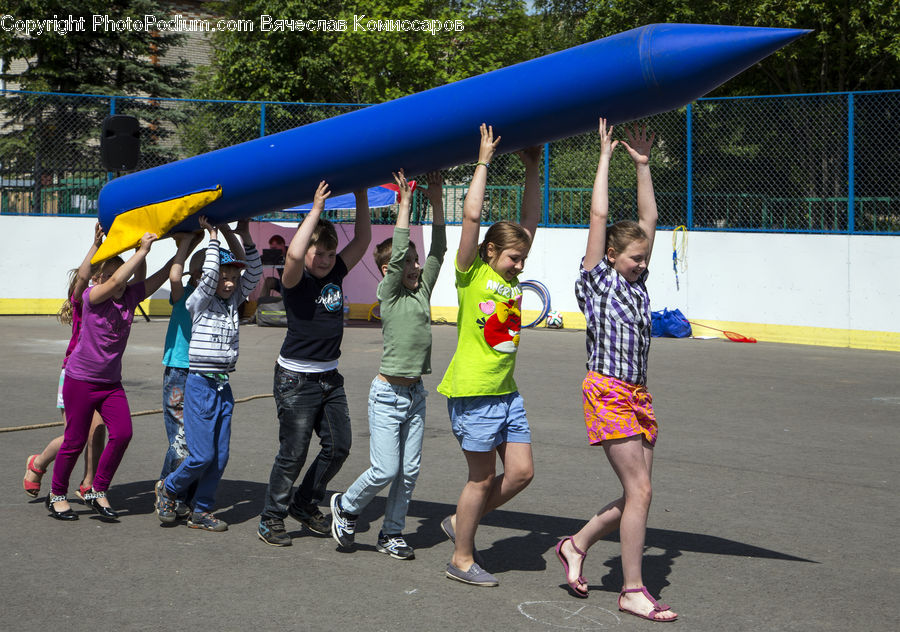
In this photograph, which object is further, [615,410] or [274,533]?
[274,533]

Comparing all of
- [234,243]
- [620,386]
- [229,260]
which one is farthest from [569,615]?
[234,243]

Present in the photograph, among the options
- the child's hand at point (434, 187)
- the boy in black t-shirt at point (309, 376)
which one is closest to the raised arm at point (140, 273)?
the boy in black t-shirt at point (309, 376)

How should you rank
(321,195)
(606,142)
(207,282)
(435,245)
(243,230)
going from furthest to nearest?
1. (243,230)
2. (207,282)
3. (321,195)
4. (435,245)
5. (606,142)

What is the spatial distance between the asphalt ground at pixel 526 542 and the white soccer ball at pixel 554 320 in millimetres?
6970

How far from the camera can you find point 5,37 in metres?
31.1

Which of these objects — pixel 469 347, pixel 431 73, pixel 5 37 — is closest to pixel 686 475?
pixel 469 347

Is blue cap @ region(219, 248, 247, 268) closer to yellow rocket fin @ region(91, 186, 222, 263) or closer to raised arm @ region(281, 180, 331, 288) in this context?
yellow rocket fin @ region(91, 186, 222, 263)

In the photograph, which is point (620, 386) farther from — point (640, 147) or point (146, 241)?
point (146, 241)

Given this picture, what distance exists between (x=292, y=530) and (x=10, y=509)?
64.3 inches

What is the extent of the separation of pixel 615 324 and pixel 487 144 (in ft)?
3.53

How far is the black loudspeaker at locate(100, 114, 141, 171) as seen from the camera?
45.5ft

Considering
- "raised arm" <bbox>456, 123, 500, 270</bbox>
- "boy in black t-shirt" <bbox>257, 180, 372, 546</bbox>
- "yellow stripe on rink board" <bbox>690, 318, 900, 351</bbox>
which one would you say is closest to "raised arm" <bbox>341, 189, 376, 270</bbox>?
"boy in black t-shirt" <bbox>257, 180, 372, 546</bbox>

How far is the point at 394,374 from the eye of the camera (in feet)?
15.9

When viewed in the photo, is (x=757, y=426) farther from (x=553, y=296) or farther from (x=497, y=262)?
→ (x=553, y=296)
